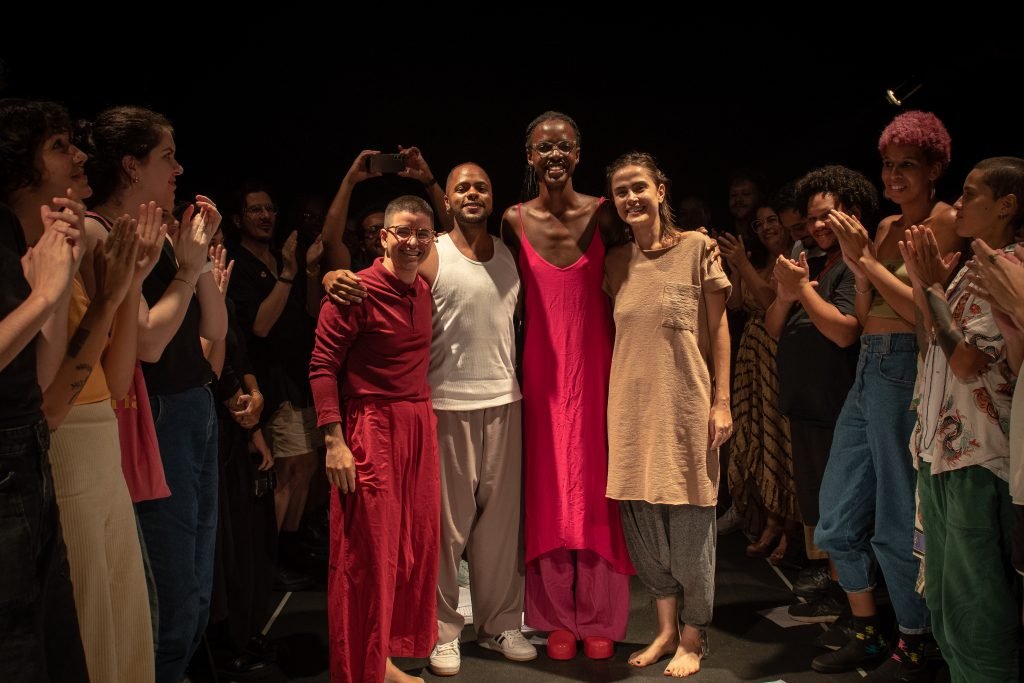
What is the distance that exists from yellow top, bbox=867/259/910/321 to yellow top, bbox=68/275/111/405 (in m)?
2.54

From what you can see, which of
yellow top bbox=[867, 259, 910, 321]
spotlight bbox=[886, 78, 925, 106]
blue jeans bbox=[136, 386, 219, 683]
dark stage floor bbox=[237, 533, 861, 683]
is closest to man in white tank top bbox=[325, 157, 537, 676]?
dark stage floor bbox=[237, 533, 861, 683]

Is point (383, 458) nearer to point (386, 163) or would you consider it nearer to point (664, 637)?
point (386, 163)

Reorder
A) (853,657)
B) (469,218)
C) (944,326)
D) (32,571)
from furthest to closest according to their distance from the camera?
(469,218) < (853,657) < (944,326) < (32,571)

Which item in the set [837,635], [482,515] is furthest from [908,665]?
[482,515]

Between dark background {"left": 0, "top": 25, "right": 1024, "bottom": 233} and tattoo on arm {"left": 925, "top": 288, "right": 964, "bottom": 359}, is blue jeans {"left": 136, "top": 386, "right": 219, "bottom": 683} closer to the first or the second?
tattoo on arm {"left": 925, "top": 288, "right": 964, "bottom": 359}

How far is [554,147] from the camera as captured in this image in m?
3.52

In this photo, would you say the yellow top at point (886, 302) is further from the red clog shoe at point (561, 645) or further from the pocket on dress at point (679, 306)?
the red clog shoe at point (561, 645)

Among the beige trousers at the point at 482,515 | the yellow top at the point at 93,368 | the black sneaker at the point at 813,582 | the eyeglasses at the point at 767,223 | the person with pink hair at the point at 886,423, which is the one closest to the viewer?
the yellow top at the point at 93,368

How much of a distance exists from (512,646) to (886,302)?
1904 mm

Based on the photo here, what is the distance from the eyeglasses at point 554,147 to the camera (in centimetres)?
352

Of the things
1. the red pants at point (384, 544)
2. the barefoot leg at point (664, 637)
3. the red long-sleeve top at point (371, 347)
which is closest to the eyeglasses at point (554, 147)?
the red long-sleeve top at point (371, 347)

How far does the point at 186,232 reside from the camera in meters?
2.54

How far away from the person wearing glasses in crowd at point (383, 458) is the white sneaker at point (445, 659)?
164mm

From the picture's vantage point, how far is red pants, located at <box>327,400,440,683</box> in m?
3.02
